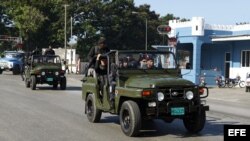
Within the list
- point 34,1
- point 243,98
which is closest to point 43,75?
point 243,98

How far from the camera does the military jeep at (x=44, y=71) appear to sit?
24.8 meters

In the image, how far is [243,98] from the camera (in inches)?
1025

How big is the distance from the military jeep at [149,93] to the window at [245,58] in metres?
25.9

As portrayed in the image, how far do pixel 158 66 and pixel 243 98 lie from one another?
15.2 m

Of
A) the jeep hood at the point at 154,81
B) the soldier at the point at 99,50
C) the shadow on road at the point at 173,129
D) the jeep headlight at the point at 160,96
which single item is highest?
the soldier at the point at 99,50

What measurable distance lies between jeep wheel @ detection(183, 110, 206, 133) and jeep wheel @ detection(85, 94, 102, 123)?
244 centimetres

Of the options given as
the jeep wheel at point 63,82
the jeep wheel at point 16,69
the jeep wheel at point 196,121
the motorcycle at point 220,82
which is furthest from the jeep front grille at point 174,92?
the jeep wheel at point 16,69

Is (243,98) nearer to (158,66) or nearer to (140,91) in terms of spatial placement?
(158,66)

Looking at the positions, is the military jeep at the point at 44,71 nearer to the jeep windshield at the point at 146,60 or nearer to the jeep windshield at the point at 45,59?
the jeep windshield at the point at 45,59

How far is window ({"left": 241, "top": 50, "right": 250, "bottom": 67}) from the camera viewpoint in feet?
121

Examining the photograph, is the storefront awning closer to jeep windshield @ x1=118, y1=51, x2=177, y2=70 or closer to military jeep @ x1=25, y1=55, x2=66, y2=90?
military jeep @ x1=25, y1=55, x2=66, y2=90

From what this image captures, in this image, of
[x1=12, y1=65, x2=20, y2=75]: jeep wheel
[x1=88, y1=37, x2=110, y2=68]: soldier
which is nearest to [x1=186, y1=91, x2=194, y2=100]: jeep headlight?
[x1=88, y1=37, x2=110, y2=68]: soldier

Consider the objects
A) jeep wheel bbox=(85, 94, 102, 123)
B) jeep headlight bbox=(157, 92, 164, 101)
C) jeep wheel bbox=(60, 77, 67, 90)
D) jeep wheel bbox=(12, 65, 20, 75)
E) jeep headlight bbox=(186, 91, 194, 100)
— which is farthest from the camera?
jeep wheel bbox=(12, 65, 20, 75)

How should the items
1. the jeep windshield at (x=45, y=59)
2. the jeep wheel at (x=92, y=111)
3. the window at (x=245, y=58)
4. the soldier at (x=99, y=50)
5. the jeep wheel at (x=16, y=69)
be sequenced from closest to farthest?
1. the jeep wheel at (x=92, y=111)
2. the soldier at (x=99, y=50)
3. the jeep windshield at (x=45, y=59)
4. the window at (x=245, y=58)
5. the jeep wheel at (x=16, y=69)
